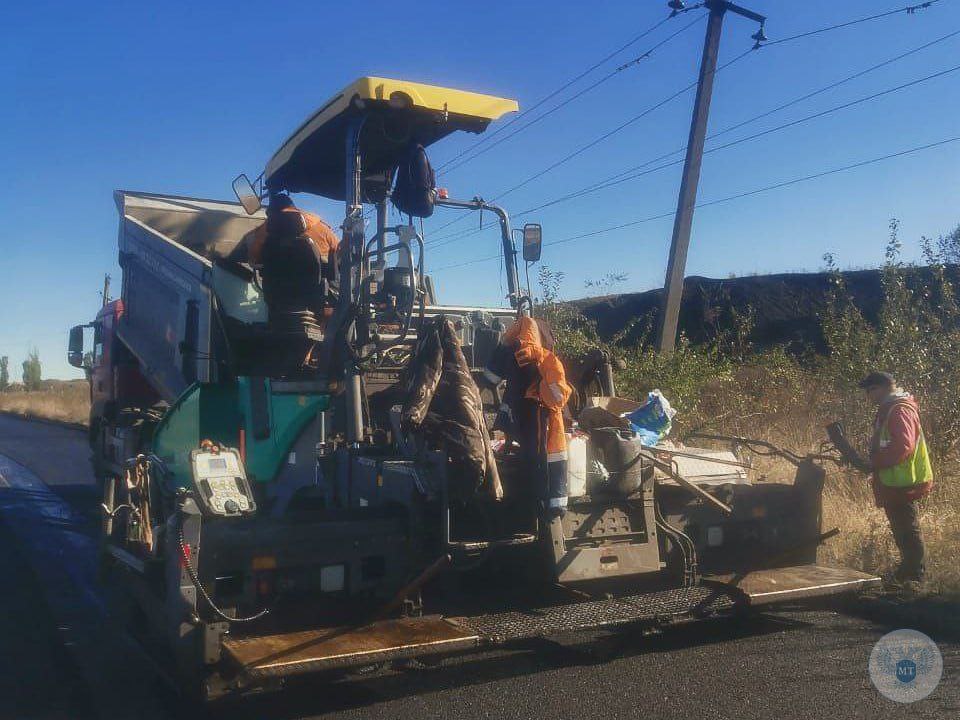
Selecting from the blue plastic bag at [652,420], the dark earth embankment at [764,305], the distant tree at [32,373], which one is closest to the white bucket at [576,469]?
the blue plastic bag at [652,420]

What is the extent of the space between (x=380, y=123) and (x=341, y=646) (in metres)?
3.51

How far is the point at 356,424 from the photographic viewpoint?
19.0 ft

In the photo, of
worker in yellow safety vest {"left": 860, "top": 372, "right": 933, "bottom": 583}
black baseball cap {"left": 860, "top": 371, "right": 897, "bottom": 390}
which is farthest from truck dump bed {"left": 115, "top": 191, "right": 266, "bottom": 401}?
worker in yellow safety vest {"left": 860, "top": 372, "right": 933, "bottom": 583}

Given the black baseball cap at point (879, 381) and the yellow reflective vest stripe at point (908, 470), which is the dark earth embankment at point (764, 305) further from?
the yellow reflective vest stripe at point (908, 470)

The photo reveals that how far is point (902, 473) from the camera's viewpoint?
20.9 feet

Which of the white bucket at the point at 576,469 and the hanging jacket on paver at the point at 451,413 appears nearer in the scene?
the hanging jacket on paver at the point at 451,413

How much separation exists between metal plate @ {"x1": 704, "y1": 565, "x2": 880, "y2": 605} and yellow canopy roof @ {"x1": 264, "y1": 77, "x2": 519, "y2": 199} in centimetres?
349

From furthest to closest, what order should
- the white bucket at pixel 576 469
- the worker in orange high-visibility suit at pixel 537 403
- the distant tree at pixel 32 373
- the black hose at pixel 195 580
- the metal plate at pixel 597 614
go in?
the distant tree at pixel 32 373 < the white bucket at pixel 576 469 < the worker in orange high-visibility suit at pixel 537 403 < the metal plate at pixel 597 614 < the black hose at pixel 195 580

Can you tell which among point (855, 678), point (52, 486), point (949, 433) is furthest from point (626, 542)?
point (52, 486)

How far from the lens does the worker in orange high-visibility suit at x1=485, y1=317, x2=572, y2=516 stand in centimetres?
498

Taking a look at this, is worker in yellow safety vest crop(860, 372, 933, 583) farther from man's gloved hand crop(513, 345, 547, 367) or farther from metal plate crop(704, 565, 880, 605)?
man's gloved hand crop(513, 345, 547, 367)

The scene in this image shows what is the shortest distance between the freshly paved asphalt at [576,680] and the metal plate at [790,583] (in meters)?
0.29

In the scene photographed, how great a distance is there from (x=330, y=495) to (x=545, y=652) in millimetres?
1636

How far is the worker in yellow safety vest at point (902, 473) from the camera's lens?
634cm
